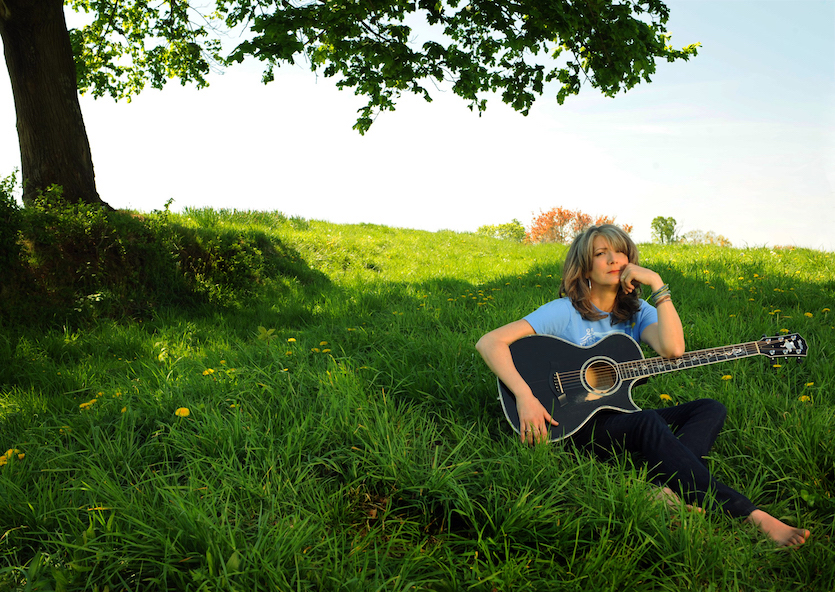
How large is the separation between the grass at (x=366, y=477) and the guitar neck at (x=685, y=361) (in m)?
0.48

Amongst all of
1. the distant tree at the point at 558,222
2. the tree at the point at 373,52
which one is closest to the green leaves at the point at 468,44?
the tree at the point at 373,52

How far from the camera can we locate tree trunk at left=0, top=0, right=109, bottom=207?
7184 mm

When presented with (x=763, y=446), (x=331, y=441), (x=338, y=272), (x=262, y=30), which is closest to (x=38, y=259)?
(x=262, y=30)

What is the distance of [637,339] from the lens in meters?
3.38

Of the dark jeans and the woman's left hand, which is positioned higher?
the woman's left hand

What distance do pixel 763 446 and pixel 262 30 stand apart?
6867mm

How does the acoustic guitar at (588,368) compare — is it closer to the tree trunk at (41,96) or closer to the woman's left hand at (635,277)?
the woman's left hand at (635,277)

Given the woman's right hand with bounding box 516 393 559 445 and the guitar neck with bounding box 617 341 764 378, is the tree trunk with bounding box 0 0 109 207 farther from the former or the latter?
the guitar neck with bounding box 617 341 764 378

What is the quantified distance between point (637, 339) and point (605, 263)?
→ 63 cm

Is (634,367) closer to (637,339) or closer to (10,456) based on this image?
(637,339)

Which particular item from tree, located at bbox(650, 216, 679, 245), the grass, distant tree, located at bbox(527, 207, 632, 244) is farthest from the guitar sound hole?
tree, located at bbox(650, 216, 679, 245)

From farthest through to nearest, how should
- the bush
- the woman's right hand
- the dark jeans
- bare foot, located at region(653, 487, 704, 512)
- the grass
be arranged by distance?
the bush
the woman's right hand
the dark jeans
bare foot, located at region(653, 487, 704, 512)
the grass

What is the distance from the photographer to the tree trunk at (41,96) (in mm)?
7184

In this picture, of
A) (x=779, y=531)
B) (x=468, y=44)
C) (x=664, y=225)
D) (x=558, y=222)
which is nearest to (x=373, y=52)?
(x=468, y=44)
